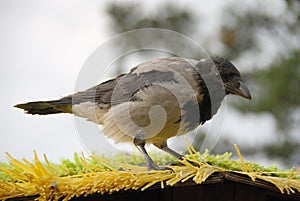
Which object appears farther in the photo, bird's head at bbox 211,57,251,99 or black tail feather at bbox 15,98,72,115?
black tail feather at bbox 15,98,72,115

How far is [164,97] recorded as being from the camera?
121 cm

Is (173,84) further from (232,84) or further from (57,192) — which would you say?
(57,192)

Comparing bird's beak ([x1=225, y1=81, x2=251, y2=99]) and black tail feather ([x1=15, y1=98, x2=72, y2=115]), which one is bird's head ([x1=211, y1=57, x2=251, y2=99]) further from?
black tail feather ([x1=15, y1=98, x2=72, y2=115])

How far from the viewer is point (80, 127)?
51.2 inches

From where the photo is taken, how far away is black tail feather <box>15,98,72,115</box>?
4.31ft

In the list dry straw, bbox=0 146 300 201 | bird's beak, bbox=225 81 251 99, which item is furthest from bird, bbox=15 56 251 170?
dry straw, bbox=0 146 300 201

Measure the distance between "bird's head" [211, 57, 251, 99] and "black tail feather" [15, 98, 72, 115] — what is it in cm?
38

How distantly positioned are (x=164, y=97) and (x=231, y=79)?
15 cm

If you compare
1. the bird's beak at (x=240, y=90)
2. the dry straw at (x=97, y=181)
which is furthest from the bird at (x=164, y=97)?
the dry straw at (x=97, y=181)

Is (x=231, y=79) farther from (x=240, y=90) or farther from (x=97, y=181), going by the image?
(x=97, y=181)

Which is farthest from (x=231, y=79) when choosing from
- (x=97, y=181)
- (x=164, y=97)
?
(x=97, y=181)

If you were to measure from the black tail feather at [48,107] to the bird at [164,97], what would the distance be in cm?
2

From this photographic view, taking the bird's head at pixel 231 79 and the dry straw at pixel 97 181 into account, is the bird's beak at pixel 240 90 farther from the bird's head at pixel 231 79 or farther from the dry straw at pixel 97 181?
the dry straw at pixel 97 181

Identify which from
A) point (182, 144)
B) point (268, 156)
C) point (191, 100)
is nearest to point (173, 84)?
point (191, 100)
